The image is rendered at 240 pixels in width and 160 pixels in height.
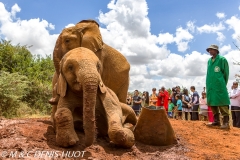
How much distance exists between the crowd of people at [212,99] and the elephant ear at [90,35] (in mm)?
1611

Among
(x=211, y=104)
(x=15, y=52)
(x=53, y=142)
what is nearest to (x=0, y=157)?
(x=53, y=142)

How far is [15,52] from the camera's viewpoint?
2495cm

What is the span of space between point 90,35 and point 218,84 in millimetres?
3918

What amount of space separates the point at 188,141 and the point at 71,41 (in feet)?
10.2

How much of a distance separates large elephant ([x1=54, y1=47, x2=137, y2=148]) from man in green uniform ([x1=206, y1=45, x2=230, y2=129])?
3812mm

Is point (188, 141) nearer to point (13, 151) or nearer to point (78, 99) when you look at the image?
point (78, 99)

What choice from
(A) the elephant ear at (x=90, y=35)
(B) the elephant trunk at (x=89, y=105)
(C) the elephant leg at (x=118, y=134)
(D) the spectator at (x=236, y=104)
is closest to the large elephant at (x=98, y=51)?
(A) the elephant ear at (x=90, y=35)

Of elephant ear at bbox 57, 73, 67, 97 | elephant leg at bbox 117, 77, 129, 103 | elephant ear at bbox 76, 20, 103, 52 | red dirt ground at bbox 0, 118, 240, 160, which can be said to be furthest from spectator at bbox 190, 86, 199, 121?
elephant ear at bbox 57, 73, 67, 97

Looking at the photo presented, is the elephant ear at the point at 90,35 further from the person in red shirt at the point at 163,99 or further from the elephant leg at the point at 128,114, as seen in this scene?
the person in red shirt at the point at 163,99

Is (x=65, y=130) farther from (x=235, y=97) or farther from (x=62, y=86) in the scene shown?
(x=235, y=97)

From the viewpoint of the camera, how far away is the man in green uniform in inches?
301

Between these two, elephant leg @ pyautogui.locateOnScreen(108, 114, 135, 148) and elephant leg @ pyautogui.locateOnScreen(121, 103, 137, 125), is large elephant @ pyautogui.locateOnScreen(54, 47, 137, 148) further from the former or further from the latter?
elephant leg @ pyautogui.locateOnScreen(121, 103, 137, 125)

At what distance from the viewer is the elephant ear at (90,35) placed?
564 cm

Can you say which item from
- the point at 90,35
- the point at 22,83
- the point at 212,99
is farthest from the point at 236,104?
the point at 22,83
